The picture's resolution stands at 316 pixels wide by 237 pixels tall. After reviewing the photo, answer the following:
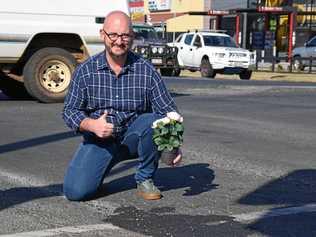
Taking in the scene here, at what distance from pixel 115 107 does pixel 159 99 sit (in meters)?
0.36

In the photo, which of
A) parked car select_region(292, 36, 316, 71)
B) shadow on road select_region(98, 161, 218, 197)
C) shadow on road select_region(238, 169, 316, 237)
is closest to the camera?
shadow on road select_region(238, 169, 316, 237)

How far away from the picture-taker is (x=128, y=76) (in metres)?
6.08

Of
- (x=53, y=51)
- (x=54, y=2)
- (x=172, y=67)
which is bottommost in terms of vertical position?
(x=172, y=67)

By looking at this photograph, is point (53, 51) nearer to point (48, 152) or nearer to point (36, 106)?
point (36, 106)

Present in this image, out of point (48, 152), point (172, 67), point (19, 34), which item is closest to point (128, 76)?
point (48, 152)

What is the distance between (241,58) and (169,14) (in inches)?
1371

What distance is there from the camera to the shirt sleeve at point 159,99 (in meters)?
6.08

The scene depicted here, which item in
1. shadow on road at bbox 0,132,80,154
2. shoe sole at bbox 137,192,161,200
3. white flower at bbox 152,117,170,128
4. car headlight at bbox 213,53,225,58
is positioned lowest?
car headlight at bbox 213,53,225,58

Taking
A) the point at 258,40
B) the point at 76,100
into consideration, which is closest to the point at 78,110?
the point at 76,100

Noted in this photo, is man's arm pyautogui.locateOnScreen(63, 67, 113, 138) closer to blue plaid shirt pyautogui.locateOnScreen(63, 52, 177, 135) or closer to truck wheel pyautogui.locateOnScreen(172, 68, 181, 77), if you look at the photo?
blue plaid shirt pyautogui.locateOnScreen(63, 52, 177, 135)

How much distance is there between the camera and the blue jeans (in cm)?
597

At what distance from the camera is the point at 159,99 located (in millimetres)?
6086

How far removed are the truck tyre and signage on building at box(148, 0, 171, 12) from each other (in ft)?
112

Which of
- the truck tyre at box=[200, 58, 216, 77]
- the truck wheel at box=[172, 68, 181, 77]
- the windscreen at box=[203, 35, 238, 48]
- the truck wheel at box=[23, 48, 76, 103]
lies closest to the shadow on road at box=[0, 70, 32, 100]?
the truck wheel at box=[23, 48, 76, 103]
